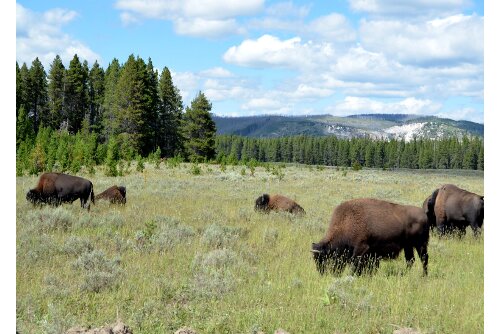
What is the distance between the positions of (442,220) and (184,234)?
7507mm

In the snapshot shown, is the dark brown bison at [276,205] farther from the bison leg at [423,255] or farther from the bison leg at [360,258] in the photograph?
the bison leg at [360,258]

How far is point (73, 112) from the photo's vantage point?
6625cm

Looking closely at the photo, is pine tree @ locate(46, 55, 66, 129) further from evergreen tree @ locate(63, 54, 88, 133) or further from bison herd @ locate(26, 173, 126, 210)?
bison herd @ locate(26, 173, 126, 210)

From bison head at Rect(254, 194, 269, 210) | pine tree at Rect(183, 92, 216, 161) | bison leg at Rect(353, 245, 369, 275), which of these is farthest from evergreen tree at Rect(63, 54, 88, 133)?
bison leg at Rect(353, 245, 369, 275)

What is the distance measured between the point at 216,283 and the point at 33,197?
9907mm

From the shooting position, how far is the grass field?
6016 millimetres

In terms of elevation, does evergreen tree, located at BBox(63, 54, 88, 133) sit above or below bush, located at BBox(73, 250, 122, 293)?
above

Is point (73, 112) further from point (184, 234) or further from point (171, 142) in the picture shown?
point (184, 234)

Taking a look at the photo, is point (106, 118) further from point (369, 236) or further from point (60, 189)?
point (369, 236)

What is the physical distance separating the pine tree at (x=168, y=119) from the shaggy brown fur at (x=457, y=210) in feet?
163

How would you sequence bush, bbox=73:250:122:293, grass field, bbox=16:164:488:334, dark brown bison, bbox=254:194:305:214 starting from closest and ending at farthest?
grass field, bbox=16:164:488:334 < bush, bbox=73:250:122:293 < dark brown bison, bbox=254:194:305:214

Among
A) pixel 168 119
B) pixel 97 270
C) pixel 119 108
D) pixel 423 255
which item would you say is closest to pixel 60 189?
pixel 97 270

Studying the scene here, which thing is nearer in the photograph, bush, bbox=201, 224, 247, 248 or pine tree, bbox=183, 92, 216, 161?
bush, bbox=201, 224, 247, 248
